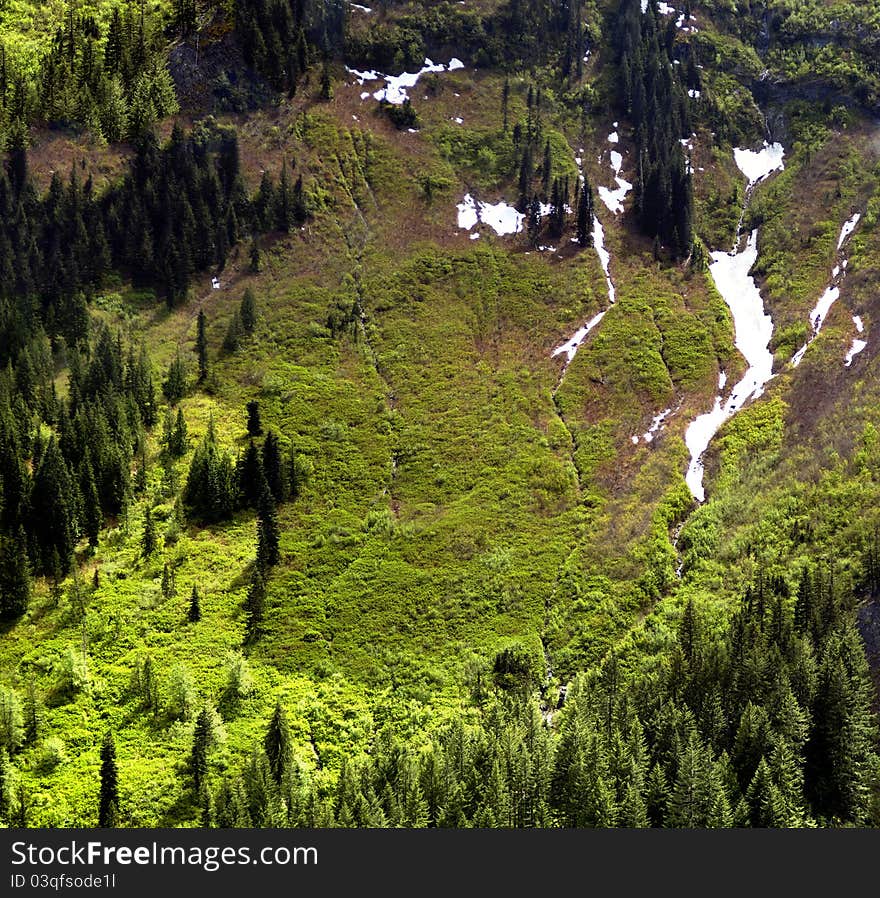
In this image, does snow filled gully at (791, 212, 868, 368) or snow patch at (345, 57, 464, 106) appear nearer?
snow filled gully at (791, 212, 868, 368)

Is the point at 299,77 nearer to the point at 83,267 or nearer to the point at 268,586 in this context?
the point at 83,267

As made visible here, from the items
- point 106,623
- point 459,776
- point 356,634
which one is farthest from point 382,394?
point 459,776

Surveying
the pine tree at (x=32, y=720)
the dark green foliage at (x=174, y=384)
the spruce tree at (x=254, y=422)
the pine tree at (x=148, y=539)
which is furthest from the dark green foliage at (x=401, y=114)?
the pine tree at (x=32, y=720)

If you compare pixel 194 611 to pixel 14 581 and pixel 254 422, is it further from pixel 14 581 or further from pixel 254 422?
pixel 254 422

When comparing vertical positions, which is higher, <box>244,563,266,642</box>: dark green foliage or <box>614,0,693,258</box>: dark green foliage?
<box>614,0,693,258</box>: dark green foliage

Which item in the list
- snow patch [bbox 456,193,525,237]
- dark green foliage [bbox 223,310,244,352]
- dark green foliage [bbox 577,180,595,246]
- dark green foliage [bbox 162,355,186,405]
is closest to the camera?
dark green foliage [bbox 162,355,186,405]

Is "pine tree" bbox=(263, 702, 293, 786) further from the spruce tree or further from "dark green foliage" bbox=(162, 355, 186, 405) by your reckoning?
"dark green foliage" bbox=(162, 355, 186, 405)

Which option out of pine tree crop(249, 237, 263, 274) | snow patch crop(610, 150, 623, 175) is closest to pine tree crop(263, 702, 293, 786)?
pine tree crop(249, 237, 263, 274)
